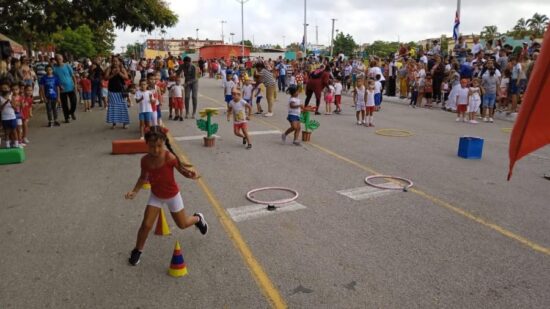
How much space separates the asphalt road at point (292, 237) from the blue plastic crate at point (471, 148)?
22 centimetres

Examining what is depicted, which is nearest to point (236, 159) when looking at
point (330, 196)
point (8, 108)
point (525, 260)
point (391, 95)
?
point (330, 196)

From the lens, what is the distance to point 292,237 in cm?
550

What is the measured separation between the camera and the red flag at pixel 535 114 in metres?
1.50

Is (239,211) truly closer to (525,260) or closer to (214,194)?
(214,194)

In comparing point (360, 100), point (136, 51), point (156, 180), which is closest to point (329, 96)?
point (360, 100)

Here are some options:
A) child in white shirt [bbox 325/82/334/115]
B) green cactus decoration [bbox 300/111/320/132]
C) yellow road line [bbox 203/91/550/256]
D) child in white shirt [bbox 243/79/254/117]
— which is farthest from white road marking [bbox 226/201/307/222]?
child in white shirt [bbox 325/82/334/115]

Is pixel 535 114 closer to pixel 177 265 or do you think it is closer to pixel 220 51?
pixel 177 265

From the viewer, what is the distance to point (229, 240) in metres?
5.42

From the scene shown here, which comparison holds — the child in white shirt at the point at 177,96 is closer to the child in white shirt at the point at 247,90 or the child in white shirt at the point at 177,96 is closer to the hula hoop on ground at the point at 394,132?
the child in white shirt at the point at 247,90

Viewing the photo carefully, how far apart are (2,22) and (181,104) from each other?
8.71 meters

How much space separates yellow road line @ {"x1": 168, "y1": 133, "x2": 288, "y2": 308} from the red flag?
2.87 m

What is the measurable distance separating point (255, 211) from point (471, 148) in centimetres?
569

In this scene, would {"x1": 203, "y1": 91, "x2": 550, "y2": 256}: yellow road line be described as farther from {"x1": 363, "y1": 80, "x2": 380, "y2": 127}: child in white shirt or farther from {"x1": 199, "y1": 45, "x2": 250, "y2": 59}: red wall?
{"x1": 199, "y1": 45, "x2": 250, "y2": 59}: red wall

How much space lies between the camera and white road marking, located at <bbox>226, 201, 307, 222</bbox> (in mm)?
6219
